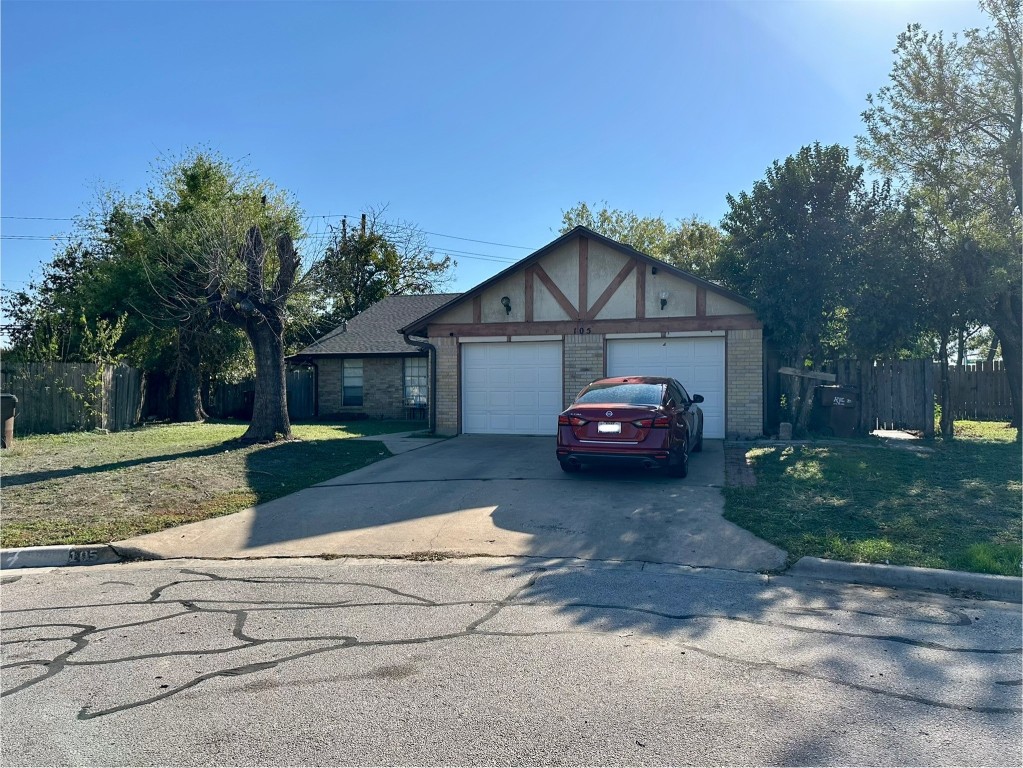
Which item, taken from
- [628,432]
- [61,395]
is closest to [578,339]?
[628,432]

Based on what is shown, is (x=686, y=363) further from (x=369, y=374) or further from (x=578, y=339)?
(x=369, y=374)

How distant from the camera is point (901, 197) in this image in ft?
51.9

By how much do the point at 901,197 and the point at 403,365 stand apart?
15.8m

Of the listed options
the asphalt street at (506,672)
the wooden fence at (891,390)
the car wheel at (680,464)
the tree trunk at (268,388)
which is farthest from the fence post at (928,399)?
the tree trunk at (268,388)

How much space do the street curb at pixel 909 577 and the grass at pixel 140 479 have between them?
6.97m

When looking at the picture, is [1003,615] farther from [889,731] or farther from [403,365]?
[403,365]

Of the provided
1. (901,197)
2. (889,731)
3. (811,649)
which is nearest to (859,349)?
(901,197)

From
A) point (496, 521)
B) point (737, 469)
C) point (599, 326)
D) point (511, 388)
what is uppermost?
point (599, 326)

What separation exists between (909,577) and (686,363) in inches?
394

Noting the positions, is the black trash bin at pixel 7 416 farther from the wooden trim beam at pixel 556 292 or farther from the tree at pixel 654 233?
→ the tree at pixel 654 233

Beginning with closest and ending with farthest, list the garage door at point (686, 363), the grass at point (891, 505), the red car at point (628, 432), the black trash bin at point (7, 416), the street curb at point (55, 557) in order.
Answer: the grass at point (891, 505), the street curb at point (55, 557), the red car at point (628, 432), the black trash bin at point (7, 416), the garage door at point (686, 363)

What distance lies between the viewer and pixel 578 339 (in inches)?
658

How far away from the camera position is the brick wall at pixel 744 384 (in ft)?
50.9

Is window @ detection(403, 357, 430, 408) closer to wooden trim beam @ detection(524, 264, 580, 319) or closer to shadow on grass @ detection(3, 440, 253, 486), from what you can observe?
wooden trim beam @ detection(524, 264, 580, 319)
